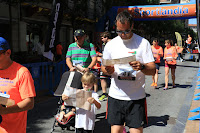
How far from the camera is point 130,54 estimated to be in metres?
3.07

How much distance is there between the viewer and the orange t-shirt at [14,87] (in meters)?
2.39

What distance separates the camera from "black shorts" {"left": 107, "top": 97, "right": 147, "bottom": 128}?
122 inches

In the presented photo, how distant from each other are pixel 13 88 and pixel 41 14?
17.4 m

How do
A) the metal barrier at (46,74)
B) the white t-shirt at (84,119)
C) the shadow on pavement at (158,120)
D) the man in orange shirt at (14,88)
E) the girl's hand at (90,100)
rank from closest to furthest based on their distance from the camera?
the man in orange shirt at (14,88), the girl's hand at (90,100), the white t-shirt at (84,119), the shadow on pavement at (158,120), the metal barrier at (46,74)

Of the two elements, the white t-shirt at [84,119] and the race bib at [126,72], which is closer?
the race bib at [126,72]

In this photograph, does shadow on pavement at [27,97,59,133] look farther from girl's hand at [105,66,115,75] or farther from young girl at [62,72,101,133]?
girl's hand at [105,66,115,75]

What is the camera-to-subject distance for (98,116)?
6059 mm

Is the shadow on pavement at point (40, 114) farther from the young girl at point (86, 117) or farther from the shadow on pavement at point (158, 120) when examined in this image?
the shadow on pavement at point (158, 120)

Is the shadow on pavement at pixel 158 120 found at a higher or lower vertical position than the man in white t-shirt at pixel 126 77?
lower

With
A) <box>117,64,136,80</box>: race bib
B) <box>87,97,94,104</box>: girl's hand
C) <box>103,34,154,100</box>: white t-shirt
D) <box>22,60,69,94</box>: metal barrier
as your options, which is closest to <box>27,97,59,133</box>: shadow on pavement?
<box>22,60,69,94</box>: metal barrier

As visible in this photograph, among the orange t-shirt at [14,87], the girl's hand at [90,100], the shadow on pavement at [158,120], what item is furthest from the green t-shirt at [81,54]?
the orange t-shirt at [14,87]

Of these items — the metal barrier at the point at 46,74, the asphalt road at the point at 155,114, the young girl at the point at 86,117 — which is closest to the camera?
the young girl at the point at 86,117

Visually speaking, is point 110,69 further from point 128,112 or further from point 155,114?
point 155,114

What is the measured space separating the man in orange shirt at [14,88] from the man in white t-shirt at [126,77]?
3.41 feet
